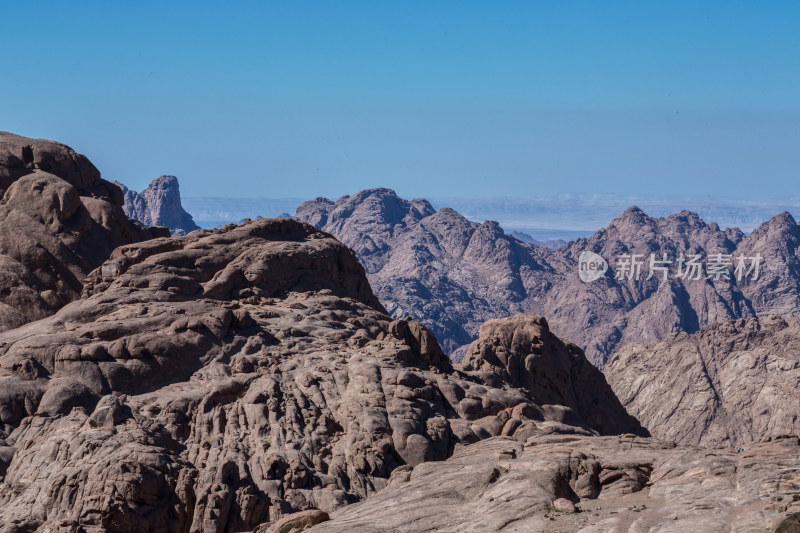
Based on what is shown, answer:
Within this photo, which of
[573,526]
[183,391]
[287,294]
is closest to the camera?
[573,526]

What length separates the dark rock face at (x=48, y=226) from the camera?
321 ft

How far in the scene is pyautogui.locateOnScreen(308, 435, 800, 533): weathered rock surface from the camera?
151 feet

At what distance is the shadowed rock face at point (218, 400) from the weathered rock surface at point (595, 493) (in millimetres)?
7719

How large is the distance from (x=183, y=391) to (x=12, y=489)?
70.4 ft


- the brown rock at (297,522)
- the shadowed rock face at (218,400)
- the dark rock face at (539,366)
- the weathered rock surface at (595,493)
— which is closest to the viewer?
the weathered rock surface at (595,493)

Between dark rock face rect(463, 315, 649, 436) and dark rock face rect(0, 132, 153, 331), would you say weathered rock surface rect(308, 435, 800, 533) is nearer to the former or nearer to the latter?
dark rock face rect(463, 315, 649, 436)

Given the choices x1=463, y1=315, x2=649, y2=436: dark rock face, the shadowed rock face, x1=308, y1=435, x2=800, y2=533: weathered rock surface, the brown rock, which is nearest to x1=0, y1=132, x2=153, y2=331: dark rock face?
the shadowed rock face

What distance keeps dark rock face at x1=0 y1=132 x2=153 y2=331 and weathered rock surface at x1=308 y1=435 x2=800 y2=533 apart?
50.4m

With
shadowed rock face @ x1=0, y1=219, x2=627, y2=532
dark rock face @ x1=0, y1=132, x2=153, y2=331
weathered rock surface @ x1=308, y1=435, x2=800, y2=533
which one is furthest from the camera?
dark rock face @ x1=0, y1=132, x2=153, y2=331

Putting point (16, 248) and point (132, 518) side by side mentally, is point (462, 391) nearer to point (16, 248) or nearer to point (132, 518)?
point (132, 518)

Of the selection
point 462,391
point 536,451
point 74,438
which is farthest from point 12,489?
point 462,391

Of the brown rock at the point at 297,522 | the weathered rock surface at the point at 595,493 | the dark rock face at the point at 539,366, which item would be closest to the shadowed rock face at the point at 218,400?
the brown rock at the point at 297,522

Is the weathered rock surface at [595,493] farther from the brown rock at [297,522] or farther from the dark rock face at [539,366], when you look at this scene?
the dark rock face at [539,366]

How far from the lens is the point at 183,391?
261ft
